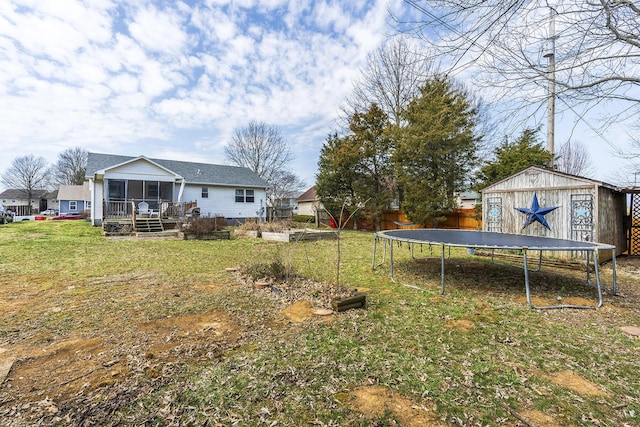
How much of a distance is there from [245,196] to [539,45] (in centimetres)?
1972

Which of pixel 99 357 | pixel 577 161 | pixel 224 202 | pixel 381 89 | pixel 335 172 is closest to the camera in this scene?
pixel 99 357

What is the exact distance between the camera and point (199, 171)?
2092 centimetres

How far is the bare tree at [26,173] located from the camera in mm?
45406

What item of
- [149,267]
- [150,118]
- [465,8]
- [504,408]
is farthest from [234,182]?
[504,408]

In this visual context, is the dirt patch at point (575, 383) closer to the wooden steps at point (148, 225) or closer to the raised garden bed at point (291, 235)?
the raised garden bed at point (291, 235)

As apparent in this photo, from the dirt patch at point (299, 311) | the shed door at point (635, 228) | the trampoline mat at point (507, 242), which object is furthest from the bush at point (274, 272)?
the shed door at point (635, 228)

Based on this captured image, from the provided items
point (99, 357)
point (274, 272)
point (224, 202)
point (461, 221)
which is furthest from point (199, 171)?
point (99, 357)

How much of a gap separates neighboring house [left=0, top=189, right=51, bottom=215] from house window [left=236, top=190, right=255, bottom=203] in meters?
48.1

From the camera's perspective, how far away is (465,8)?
3.54 m

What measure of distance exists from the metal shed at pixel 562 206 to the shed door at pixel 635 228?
196 mm

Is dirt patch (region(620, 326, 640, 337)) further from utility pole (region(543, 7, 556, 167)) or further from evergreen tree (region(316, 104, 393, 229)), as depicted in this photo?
evergreen tree (region(316, 104, 393, 229))

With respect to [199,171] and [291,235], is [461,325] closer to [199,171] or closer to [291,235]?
[291,235]

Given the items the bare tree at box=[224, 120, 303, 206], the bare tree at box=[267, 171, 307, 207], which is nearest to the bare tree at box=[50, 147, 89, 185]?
the bare tree at box=[224, 120, 303, 206]

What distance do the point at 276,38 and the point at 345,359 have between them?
10.4 meters
